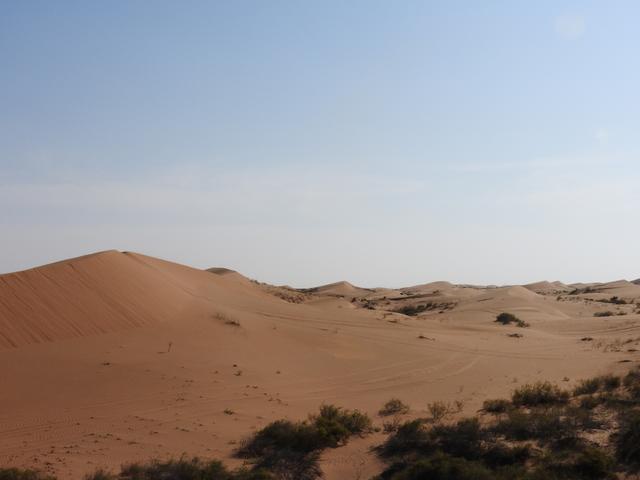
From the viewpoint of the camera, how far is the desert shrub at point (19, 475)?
8798mm

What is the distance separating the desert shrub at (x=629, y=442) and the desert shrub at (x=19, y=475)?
820 centimetres

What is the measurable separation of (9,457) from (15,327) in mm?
9134

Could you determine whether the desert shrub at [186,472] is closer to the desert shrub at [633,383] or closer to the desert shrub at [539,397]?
the desert shrub at [539,397]

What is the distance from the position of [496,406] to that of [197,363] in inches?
326

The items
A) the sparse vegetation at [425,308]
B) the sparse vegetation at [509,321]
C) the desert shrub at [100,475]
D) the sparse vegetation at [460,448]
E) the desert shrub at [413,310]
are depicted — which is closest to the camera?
the sparse vegetation at [460,448]

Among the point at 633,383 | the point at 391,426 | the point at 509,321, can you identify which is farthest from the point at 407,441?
the point at 509,321

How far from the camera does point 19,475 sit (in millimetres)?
8883

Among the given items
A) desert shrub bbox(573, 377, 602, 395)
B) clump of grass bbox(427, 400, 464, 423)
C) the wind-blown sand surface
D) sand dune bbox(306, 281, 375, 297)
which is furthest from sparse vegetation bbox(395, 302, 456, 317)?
clump of grass bbox(427, 400, 464, 423)

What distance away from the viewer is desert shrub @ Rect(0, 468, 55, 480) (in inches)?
346

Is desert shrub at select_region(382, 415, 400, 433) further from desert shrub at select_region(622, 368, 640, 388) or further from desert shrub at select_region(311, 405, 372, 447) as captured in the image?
desert shrub at select_region(622, 368, 640, 388)

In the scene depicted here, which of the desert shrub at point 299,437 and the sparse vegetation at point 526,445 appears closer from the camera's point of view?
the sparse vegetation at point 526,445

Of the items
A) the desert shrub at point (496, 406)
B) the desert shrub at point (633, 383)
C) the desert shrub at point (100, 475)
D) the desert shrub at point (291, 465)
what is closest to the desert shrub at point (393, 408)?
the desert shrub at point (496, 406)

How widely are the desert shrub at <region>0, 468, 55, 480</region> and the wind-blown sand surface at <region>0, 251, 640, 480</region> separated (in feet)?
1.67

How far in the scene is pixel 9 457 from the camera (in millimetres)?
10109
